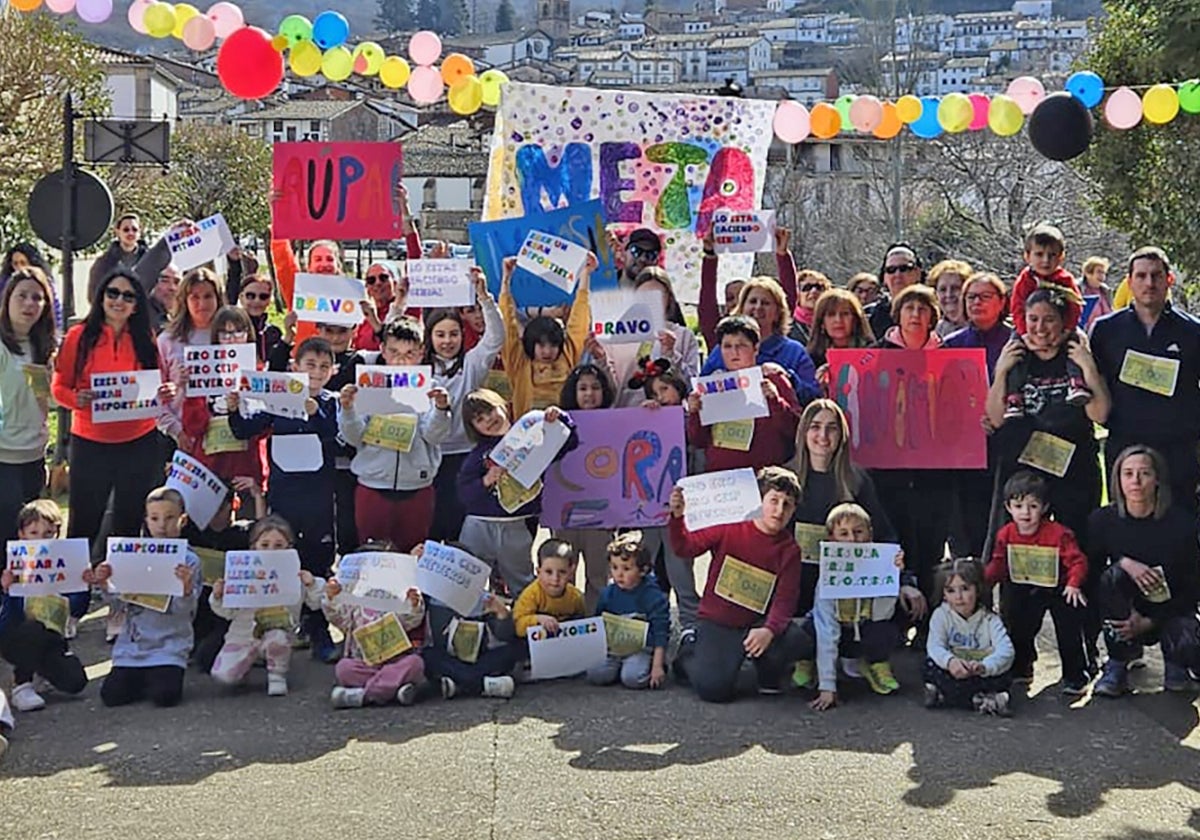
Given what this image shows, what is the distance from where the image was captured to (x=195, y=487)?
679 cm

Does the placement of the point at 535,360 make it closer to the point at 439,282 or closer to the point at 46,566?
the point at 439,282

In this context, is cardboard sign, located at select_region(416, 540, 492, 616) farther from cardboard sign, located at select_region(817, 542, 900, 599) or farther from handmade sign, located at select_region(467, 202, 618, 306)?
handmade sign, located at select_region(467, 202, 618, 306)

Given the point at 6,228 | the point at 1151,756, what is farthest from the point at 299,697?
the point at 6,228

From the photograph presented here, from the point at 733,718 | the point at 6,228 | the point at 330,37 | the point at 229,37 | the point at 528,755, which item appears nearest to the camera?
the point at 528,755

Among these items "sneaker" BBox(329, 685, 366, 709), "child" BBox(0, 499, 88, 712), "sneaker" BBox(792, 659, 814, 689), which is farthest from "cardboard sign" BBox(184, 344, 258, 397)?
"sneaker" BBox(792, 659, 814, 689)

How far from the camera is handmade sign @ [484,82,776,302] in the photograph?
9.69 metres

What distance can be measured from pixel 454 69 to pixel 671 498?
15.6 feet

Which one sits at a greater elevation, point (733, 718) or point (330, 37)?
point (330, 37)

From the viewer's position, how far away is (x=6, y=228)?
63.3 feet

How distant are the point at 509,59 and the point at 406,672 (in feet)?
583

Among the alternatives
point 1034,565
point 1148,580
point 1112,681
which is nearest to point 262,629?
point 1034,565

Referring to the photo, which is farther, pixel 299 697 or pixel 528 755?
pixel 299 697

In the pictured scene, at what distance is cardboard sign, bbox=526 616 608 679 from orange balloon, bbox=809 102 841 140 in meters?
5.25

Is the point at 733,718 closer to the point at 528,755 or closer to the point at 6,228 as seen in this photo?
the point at 528,755
